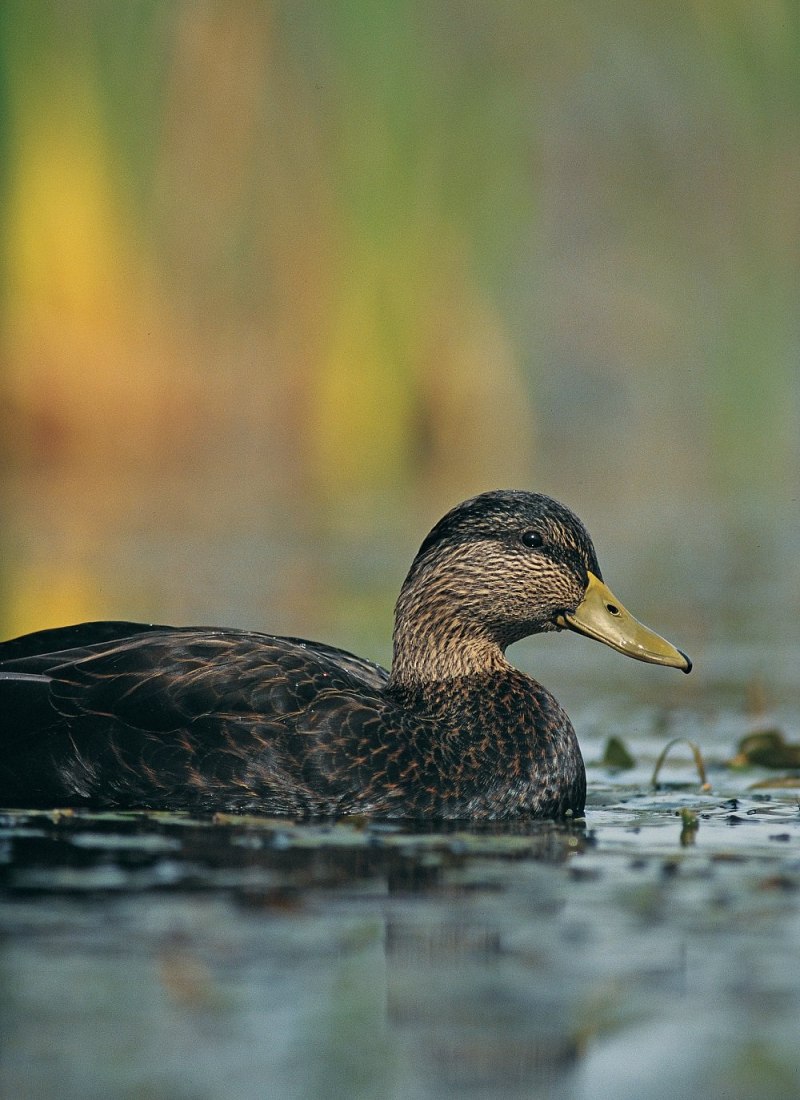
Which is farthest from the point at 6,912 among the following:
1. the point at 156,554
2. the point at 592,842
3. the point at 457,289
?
the point at 457,289

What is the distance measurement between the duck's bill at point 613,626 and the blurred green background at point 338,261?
4479 mm

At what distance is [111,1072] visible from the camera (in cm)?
356

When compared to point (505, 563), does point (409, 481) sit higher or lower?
higher

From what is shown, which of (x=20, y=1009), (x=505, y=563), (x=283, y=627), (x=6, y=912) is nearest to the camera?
(x=20, y=1009)

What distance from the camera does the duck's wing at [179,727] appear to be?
622cm

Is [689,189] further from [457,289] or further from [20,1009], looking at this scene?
[20,1009]

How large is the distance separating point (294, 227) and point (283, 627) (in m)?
5.61

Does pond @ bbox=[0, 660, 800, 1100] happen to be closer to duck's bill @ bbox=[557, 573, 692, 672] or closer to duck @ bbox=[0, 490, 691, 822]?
duck @ bbox=[0, 490, 691, 822]

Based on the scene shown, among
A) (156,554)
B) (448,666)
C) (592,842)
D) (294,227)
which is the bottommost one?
(592,842)

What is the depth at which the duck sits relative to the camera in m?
6.23

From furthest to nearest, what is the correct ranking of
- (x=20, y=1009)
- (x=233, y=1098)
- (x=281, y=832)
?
(x=281, y=832)
(x=20, y=1009)
(x=233, y=1098)

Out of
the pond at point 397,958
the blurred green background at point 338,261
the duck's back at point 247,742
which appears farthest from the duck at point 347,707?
the blurred green background at point 338,261


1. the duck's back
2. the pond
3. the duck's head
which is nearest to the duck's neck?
the duck's head

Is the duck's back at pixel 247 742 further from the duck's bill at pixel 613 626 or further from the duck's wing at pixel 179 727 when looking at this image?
the duck's bill at pixel 613 626
